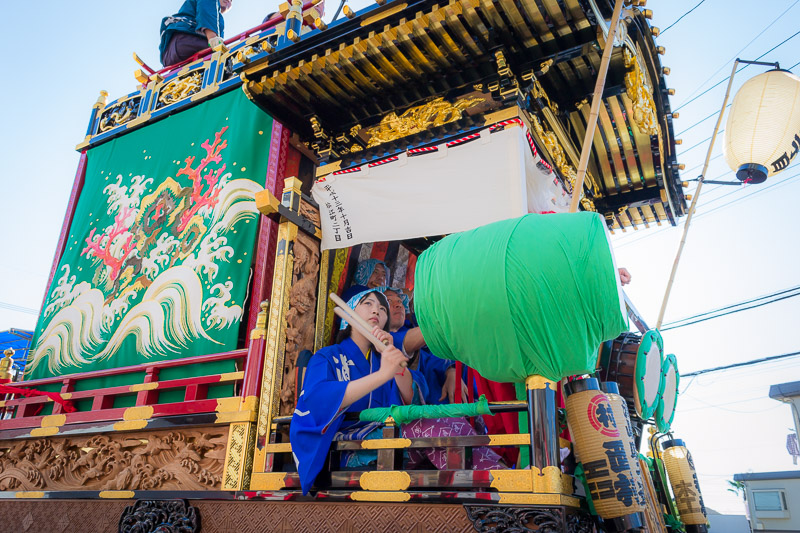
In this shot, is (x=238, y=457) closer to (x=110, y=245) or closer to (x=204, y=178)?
(x=204, y=178)

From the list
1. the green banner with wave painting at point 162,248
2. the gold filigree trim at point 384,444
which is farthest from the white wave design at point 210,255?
the gold filigree trim at point 384,444

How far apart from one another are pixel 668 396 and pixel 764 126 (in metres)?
2.53

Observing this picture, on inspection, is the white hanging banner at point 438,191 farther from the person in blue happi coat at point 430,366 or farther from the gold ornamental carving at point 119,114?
the gold ornamental carving at point 119,114

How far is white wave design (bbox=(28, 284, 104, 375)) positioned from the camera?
18.8ft

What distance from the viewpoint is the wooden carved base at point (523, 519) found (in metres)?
2.67

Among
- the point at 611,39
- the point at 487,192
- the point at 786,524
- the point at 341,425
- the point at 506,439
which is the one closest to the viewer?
the point at 506,439

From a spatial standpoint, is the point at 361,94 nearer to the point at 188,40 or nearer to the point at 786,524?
the point at 188,40

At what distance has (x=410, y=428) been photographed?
11.7ft

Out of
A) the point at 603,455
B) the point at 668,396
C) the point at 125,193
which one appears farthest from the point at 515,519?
the point at 125,193

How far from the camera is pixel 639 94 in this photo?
451cm

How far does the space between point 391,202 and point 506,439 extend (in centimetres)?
225

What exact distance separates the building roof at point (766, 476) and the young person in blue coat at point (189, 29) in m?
10.7

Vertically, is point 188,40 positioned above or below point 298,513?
above

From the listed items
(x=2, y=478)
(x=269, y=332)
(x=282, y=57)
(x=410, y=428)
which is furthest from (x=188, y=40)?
(x=410, y=428)
